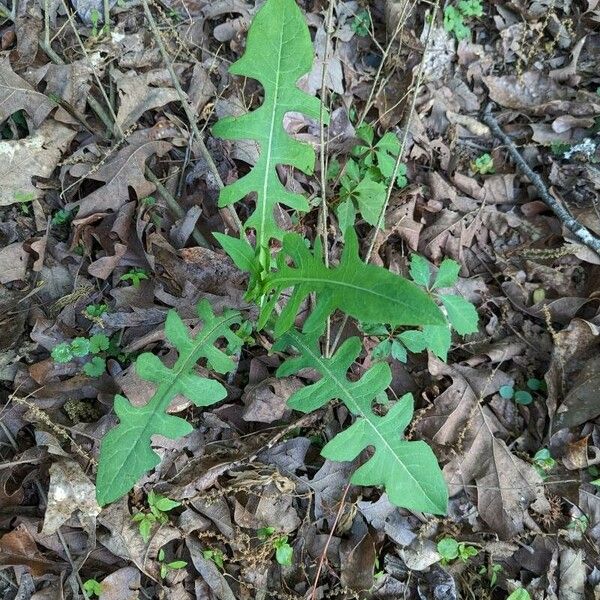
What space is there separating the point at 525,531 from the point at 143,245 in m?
2.10

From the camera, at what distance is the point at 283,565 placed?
7.51 feet

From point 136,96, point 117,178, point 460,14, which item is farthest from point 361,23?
point 117,178

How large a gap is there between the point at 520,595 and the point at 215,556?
1.26 metres

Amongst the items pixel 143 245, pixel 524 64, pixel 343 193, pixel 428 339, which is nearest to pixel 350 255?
pixel 428 339

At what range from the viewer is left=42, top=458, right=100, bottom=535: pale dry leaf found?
2.19 meters

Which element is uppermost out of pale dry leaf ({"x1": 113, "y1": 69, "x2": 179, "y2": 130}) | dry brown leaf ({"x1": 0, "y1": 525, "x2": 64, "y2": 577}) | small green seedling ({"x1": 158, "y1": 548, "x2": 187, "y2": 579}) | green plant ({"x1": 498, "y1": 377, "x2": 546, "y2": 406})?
pale dry leaf ({"x1": 113, "y1": 69, "x2": 179, "y2": 130})

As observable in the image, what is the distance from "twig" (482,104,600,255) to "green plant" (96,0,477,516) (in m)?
0.80

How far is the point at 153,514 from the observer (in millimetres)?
2252

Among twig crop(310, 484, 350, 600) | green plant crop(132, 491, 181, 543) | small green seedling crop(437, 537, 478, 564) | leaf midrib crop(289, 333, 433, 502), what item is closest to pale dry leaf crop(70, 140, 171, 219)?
leaf midrib crop(289, 333, 433, 502)

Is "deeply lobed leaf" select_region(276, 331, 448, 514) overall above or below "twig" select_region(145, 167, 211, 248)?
below

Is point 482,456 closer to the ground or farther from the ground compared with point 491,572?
farther from the ground

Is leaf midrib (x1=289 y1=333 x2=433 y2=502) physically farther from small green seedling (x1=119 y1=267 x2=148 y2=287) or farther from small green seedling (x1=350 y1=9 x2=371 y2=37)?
small green seedling (x1=350 y1=9 x2=371 y2=37)

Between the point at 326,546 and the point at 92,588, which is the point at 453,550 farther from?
the point at 92,588

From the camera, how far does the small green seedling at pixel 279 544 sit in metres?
2.28
